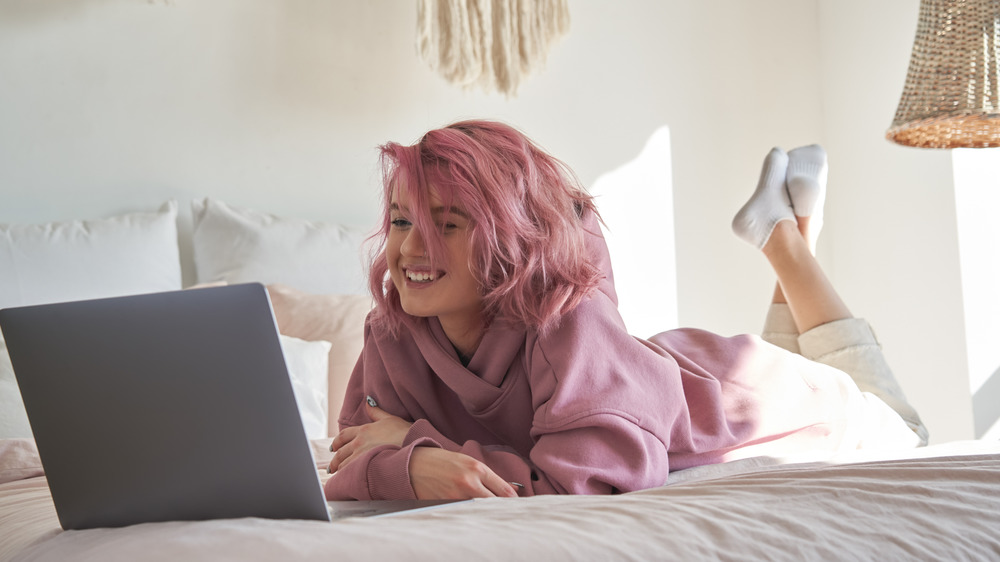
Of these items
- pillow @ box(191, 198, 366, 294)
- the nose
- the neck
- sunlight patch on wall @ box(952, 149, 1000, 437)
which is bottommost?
sunlight patch on wall @ box(952, 149, 1000, 437)

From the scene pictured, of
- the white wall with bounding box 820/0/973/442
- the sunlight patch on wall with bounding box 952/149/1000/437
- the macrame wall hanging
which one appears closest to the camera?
the macrame wall hanging

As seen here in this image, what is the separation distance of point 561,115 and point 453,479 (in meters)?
1.99

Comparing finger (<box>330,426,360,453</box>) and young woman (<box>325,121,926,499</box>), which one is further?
finger (<box>330,426,360,453</box>)

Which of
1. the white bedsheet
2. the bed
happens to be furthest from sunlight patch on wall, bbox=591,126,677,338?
the white bedsheet

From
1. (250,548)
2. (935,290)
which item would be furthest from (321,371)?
(935,290)

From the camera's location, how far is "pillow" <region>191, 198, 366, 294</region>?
2.14 meters

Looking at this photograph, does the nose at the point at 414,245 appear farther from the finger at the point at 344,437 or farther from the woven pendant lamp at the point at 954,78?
the woven pendant lamp at the point at 954,78

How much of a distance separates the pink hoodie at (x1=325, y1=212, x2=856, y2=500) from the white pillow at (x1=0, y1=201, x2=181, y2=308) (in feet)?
2.81

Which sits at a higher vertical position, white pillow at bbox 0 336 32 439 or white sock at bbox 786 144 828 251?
white sock at bbox 786 144 828 251

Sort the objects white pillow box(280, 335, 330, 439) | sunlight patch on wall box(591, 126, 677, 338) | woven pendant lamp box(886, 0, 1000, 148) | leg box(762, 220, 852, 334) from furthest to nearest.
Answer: sunlight patch on wall box(591, 126, 677, 338)
woven pendant lamp box(886, 0, 1000, 148)
leg box(762, 220, 852, 334)
white pillow box(280, 335, 330, 439)

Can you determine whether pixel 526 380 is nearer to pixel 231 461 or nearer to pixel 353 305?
pixel 231 461

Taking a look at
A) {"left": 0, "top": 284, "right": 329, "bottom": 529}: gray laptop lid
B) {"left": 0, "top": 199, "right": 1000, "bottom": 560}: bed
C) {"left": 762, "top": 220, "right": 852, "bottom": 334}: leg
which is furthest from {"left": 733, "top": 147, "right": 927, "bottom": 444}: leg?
{"left": 0, "top": 284, "right": 329, "bottom": 529}: gray laptop lid

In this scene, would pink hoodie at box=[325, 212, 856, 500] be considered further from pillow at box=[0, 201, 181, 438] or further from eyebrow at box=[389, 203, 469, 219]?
pillow at box=[0, 201, 181, 438]

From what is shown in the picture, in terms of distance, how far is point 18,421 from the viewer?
1.53 metres
